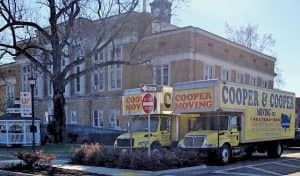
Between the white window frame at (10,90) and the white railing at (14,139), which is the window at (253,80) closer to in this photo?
the white railing at (14,139)

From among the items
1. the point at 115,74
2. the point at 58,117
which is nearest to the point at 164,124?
the point at 58,117

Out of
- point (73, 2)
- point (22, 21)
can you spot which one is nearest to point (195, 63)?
point (73, 2)

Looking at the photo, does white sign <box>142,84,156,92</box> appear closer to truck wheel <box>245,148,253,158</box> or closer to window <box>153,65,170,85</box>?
truck wheel <box>245,148,253,158</box>

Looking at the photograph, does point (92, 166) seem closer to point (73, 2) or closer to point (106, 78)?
point (73, 2)

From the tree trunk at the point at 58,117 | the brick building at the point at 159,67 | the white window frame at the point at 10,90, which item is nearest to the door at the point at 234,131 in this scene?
the brick building at the point at 159,67

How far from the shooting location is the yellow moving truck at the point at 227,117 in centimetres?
1886

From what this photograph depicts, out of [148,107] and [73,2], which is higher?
[73,2]

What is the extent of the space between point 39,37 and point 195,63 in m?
13.7

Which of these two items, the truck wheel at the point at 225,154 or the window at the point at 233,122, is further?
the window at the point at 233,122

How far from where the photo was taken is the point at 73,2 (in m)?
31.9

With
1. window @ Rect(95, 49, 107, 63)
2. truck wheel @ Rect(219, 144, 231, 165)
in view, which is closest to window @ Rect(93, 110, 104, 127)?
window @ Rect(95, 49, 107, 63)

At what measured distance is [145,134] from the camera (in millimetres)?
20953

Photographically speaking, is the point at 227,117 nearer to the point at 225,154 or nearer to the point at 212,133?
the point at 212,133

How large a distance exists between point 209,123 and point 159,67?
67.4ft
